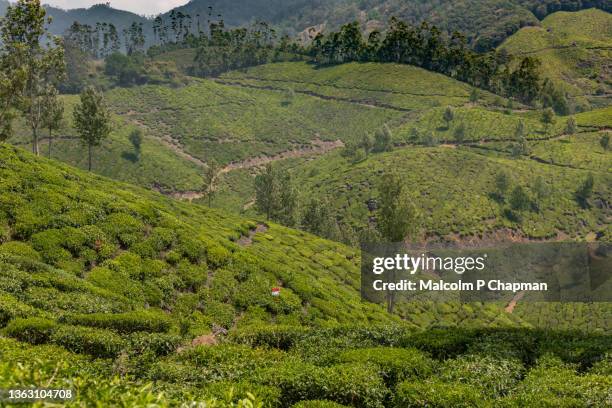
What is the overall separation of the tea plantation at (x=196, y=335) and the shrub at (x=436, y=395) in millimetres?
70

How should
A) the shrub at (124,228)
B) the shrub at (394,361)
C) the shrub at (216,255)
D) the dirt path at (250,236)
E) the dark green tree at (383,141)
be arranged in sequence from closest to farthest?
the shrub at (394,361)
the shrub at (124,228)
the shrub at (216,255)
the dirt path at (250,236)
the dark green tree at (383,141)

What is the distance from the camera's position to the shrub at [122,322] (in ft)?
69.9

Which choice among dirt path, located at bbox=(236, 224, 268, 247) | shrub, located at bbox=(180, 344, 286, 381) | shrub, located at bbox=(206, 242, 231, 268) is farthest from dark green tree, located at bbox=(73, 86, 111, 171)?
shrub, located at bbox=(180, 344, 286, 381)

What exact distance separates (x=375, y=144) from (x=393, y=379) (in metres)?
140

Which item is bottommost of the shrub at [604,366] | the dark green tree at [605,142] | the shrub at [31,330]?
the shrub at [604,366]

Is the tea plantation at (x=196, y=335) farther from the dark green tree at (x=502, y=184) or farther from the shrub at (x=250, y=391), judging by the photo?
the dark green tree at (x=502, y=184)

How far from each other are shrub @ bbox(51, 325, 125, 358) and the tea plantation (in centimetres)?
6

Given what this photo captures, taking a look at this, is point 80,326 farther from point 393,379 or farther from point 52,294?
point 393,379

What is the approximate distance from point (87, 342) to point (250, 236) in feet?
141

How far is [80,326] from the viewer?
807 inches

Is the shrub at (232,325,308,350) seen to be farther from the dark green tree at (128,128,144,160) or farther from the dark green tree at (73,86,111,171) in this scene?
the dark green tree at (128,128,144,160)

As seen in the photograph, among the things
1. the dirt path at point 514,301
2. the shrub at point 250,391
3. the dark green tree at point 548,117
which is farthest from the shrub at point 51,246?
the dark green tree at point 548,117

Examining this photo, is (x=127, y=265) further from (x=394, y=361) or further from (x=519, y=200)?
(x=519, y=200)

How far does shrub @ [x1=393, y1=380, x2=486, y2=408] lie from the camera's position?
1562 centimetres
